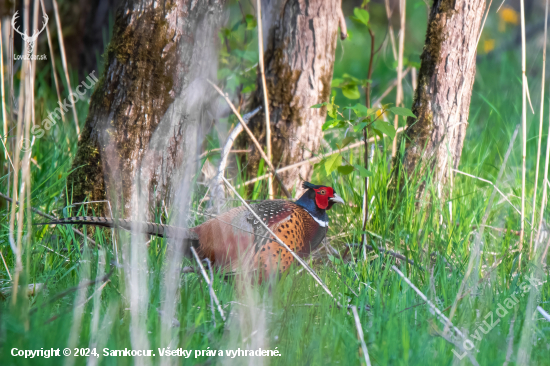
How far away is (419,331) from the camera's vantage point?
191cm

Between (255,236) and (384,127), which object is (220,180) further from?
(384,127)

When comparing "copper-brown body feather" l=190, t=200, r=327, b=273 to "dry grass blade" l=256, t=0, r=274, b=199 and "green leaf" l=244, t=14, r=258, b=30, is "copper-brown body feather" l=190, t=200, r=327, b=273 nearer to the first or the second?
"dry grass blade" l=256, t=0, r=274, b=199

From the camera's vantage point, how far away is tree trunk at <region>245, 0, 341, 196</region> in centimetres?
347

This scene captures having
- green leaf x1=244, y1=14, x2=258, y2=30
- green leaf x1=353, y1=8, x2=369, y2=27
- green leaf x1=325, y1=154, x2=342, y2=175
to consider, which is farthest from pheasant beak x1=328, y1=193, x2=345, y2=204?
green leaf x1=244, y1=14, x2=258, y2=30

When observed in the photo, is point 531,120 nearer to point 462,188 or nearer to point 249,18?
point 462,188

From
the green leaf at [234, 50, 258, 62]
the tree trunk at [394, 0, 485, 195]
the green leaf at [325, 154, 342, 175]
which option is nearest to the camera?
the green leaf at [325, 154, 342, 175]

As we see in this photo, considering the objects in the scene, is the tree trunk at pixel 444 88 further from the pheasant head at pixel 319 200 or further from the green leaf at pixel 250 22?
the green leaf at pixel 250 22

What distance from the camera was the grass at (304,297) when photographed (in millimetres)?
1622

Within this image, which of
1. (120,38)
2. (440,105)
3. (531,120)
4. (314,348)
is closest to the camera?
(314,348)

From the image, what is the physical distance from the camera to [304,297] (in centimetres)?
222

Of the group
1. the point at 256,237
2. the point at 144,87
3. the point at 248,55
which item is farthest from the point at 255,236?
the point at 248,55

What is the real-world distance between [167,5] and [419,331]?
205 cm

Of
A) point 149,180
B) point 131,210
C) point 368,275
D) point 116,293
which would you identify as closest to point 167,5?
point 149,180

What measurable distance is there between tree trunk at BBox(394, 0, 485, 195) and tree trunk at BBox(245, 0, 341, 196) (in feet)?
2.68
